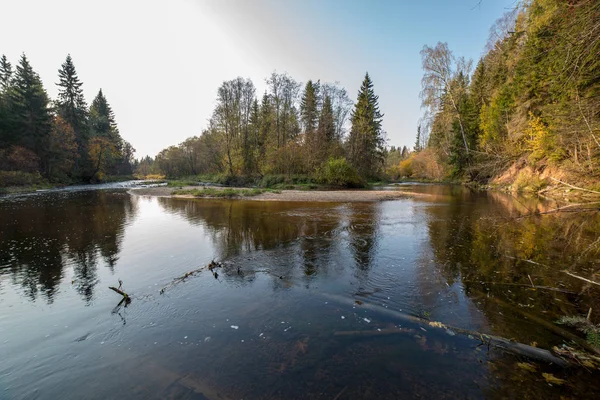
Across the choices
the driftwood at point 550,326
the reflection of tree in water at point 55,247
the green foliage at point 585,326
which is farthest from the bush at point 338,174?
the green foliage at point 585,326

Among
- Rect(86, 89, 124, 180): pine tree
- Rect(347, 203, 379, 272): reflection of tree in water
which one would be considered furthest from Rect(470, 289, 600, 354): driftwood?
Rect(86, 89, 124, 180): pine tree

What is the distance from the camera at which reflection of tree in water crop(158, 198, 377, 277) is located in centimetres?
806

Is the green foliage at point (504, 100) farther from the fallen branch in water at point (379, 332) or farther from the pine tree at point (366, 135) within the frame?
the pine tree at point (366, 135)

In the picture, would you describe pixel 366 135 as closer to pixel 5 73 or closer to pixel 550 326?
pixel 550 326

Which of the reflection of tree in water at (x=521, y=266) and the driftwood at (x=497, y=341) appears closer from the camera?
the driftwood at (x=497, y=341)

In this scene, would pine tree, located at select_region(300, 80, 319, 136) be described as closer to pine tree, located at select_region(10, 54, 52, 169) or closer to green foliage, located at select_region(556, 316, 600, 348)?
pine tree, located at select_region(10, 54, 52, 169)

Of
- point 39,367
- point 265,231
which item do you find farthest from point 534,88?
point 39,367

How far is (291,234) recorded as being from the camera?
11078 mm

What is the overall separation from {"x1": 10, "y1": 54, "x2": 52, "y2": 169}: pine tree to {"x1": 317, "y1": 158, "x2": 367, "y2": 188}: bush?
39.6 meters

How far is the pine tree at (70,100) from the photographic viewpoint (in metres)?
46.0

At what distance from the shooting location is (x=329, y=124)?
4131 centimetres

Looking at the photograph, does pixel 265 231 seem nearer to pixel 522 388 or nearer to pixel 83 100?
pixel 522 388

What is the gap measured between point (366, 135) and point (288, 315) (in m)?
44.0

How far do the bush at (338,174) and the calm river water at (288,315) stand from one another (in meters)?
25.8
